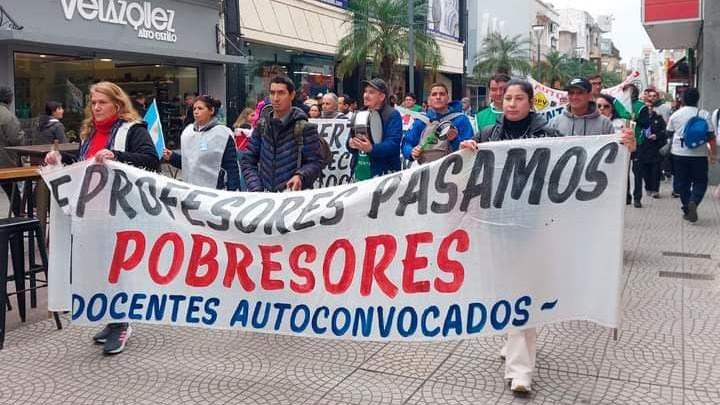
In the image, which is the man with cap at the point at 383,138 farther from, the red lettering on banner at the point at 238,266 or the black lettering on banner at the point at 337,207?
the red lettering on banner at the point at 238,266

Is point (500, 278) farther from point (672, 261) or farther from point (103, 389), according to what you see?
point (672, 261)

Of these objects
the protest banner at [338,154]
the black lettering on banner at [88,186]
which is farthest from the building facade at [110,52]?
the black lettering on banner at [88,186]

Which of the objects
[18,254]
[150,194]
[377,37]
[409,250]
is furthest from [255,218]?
[377,37]

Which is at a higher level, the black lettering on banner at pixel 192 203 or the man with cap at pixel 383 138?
the man with cap at pixel 383 138

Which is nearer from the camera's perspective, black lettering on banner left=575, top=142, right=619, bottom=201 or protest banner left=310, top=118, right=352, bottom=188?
black lettering on banner left=575, top=142, right=619, bottom=201

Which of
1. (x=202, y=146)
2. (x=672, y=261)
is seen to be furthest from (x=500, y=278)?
(x=672, y=261)

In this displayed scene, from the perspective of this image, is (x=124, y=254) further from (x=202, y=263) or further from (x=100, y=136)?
(x=100, y=136)

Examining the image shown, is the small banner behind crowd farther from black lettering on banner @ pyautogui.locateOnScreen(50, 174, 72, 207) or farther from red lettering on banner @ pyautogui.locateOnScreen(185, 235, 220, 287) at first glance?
black lettering on banner @ pyautogui.locateOnScreen(50, 174, 72, 207)

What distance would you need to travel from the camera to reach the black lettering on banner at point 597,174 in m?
3.60

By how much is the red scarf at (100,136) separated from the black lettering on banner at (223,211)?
3.66 feet

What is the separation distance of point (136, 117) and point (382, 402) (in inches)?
98.3

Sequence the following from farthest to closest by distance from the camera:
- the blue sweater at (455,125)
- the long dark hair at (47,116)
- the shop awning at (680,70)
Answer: the shop awning at (680,70) < the long dark hair at (47,116) < the blue sweater at (455,125)

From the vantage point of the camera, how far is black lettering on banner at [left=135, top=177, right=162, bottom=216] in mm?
4086

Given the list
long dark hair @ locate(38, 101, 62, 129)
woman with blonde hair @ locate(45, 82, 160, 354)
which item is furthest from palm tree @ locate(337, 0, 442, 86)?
woman with blonde hair @ locate(45, 82, 160, 354)
